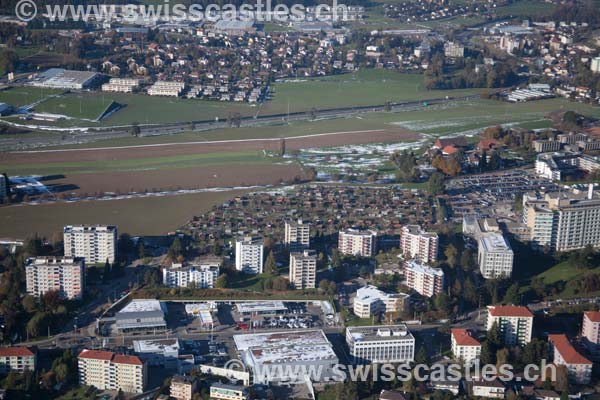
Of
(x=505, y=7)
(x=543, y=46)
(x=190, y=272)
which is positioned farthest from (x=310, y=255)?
(x=505, y=7)

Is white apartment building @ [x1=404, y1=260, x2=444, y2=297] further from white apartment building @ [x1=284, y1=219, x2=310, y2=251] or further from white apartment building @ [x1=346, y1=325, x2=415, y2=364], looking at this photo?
white apartment building @ [x1=284, y1=219, x2=310, y2=251]

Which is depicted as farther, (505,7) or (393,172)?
(505,7)

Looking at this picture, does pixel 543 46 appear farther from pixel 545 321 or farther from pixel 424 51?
pixel 545 321

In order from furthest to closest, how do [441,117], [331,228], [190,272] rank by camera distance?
1. [441,117]
2. [331,228]
3. [190,272]

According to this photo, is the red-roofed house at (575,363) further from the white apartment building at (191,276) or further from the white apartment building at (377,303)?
the white apartment building at (191,276)

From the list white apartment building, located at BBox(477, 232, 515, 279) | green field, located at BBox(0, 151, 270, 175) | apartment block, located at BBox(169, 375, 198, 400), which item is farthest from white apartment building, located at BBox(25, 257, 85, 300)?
green field, located at BBox(0, 151, 270, 175)

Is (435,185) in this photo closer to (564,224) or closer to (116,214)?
(564,224)
